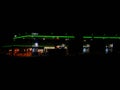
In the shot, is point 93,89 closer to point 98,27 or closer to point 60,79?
point 60,79

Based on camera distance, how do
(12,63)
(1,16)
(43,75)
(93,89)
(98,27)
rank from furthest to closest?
(98,27) → (1,16) → (12,63) → (43,75) → (93,89)

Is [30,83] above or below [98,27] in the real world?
below

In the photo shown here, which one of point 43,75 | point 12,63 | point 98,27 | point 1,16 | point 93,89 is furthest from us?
point 98,27

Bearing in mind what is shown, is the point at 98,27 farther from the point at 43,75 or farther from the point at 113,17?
the point at 43,75

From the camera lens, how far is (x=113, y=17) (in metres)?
5.39

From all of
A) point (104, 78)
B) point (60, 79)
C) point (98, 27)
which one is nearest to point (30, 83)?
point (60, 79)

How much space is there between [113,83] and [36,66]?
753mm

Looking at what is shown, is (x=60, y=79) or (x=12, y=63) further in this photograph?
(x=12, y=63)

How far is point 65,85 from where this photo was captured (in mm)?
1838

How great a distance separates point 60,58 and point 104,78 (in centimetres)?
50

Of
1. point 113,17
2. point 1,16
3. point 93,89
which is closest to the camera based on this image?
point 93,89

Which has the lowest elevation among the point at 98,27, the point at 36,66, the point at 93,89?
the point at 93,89

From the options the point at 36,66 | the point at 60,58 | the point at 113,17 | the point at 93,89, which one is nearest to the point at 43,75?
the point at 36,66

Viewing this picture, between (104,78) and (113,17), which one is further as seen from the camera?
(113,17)
